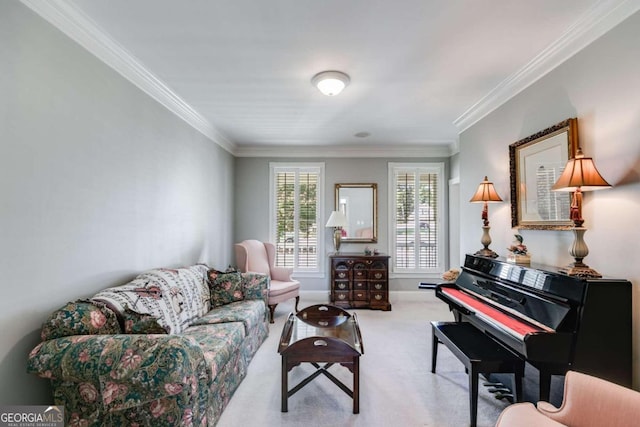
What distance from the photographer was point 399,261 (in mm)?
5102

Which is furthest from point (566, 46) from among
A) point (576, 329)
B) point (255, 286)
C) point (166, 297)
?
point (166, 297)

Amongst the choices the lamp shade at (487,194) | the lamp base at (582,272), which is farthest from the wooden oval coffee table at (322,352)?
the lamp shade at (487,194)

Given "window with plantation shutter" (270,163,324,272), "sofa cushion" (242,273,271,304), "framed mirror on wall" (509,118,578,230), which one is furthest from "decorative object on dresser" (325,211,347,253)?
"framed mirror on wall" (509,118,578,230)

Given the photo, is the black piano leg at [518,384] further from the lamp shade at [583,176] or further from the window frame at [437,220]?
the window frame at [437,220]

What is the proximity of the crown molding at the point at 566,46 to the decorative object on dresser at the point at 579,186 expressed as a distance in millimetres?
800

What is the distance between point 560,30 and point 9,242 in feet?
11.5

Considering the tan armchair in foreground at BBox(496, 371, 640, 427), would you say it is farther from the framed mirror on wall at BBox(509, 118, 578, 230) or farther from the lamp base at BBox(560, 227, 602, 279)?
the framed mirror on wall at BBox(509, 118, 578, 230)

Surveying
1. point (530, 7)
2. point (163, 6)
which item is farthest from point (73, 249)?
point (530, 7)

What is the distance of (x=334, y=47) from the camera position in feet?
7.11

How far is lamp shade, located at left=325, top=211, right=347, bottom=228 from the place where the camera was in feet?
15.3

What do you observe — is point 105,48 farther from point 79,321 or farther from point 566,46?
point 566,46

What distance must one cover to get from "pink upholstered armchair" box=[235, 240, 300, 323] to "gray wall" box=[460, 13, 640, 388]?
9.50ft

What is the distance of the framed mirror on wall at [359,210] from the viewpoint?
16.7ft

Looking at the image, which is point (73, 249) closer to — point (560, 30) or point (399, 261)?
point (560, 30)
